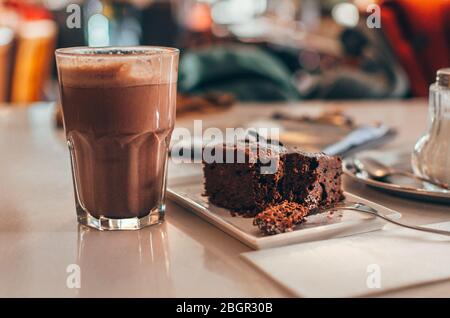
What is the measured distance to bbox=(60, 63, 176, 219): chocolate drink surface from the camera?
72 cm

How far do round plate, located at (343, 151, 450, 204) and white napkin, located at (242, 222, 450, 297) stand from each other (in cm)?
12

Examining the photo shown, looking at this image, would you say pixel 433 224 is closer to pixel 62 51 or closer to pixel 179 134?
pixel 62 51

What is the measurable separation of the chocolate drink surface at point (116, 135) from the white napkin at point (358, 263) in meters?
0.19

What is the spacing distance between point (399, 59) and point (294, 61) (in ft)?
7.16

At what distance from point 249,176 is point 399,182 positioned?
292mm

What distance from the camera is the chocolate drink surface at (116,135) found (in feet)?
2.35

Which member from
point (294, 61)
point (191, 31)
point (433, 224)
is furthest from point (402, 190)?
point (191, 31)

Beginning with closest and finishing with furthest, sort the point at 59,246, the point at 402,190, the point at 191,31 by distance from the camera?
the point at 59,246 < the point at 402,190 < the point at 191,31

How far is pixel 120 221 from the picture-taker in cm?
74

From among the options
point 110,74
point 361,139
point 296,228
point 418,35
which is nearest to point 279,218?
point 296,228

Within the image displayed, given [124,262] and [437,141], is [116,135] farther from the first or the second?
[437,141]

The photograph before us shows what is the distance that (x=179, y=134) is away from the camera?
4.49 ft
